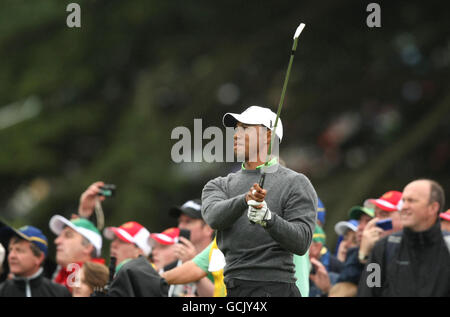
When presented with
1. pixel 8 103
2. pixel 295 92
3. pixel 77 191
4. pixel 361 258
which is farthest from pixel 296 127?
pixel 361 258

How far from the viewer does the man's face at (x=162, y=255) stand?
9.98 meters

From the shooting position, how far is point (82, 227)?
1048cm

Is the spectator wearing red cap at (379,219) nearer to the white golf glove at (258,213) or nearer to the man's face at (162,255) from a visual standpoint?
the man's face at (162,255)

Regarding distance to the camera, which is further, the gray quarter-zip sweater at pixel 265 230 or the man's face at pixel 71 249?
the man's face at pixel 71 249

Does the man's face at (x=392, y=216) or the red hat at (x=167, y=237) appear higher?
the man's face at (x=392, y=216)

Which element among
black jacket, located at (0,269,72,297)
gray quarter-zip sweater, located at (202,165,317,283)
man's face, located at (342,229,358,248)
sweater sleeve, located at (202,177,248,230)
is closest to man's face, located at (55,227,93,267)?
black jacket, located at (0,269,72,297)

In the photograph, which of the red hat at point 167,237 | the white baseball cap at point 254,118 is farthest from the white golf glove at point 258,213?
the red hat at point 167,237

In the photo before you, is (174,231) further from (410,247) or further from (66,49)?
(66,49)

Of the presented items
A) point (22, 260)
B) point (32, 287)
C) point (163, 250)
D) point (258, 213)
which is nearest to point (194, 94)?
point (163, 250)

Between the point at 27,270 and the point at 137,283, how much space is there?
2.32m

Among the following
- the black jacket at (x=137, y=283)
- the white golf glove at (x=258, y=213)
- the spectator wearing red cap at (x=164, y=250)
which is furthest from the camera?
the spectator wearing red cap at (x=164, y=250)

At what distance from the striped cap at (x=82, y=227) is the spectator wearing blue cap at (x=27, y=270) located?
446mm

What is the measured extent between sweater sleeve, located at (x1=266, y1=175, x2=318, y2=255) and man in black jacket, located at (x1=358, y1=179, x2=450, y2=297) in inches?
62.8

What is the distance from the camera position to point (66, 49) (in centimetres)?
1786
